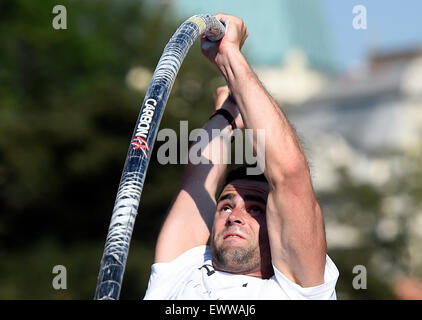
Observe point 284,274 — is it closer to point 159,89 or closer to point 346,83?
point 159,89

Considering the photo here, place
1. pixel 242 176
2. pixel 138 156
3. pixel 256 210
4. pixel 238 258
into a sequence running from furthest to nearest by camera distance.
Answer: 1. pixel 242 176
2. pixel 256 210
3. pixel 238 258
4. pixel 138 156

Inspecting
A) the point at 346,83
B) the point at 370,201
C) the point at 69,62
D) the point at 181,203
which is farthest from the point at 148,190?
the point at 346,83

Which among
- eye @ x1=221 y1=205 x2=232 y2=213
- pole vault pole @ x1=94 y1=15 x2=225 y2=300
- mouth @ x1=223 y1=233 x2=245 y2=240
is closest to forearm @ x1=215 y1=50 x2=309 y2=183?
pole vault pole @ x1=94 y1=15 x2=225 y2=300

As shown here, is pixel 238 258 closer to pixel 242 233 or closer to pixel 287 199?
pixel 242 233

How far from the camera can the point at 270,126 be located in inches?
201

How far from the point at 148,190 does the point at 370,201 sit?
10526 millimetres

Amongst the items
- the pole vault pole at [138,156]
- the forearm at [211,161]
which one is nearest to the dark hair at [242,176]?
the forearm at [211,161]

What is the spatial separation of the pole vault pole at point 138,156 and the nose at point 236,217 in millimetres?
835

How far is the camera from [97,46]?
3328cm

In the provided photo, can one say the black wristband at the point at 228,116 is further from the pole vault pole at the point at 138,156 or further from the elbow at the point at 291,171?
the elbow at the point at 291,171

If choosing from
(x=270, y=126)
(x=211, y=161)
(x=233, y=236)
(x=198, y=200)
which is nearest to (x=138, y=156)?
(x=270, y=126)

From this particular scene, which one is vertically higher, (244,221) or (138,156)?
(138,156)

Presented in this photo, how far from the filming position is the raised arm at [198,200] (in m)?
5.95

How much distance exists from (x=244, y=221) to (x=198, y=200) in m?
0.66
